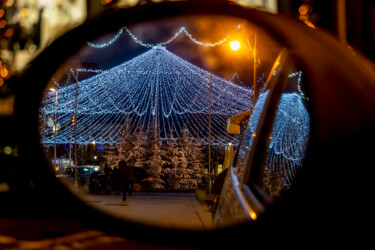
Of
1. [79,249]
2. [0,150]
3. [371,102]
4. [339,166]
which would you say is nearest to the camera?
[339,166]

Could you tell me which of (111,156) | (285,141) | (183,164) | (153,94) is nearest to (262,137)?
(285,141)

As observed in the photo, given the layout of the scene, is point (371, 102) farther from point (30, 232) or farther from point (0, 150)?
point (30, 232)

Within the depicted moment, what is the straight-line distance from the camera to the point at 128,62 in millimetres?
43062

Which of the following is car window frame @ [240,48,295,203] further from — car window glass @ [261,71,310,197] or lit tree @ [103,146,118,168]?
lit tree @ [103,146,118,168]

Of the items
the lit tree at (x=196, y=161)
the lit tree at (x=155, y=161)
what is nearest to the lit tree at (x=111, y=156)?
the lit tree at (x=155, y=161)

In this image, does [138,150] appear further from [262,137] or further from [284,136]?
[262,137]

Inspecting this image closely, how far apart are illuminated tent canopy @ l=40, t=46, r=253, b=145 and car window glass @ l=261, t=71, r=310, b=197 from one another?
32910 millimetres

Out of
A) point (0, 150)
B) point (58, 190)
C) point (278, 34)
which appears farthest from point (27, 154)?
point (278, 34)

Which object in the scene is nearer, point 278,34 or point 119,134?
point 278,34

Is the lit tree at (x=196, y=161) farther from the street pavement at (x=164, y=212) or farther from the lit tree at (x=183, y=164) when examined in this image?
the street pavement at (x=164, y=212)

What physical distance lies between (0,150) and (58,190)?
3.12 ft

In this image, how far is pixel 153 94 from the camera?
5344 centimetres

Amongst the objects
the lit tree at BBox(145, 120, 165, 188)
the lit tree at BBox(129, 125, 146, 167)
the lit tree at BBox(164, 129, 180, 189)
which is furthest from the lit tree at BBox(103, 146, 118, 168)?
the lit tree at BBox(164, 129, 180, 189)

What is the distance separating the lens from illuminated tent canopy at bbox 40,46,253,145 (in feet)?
136
